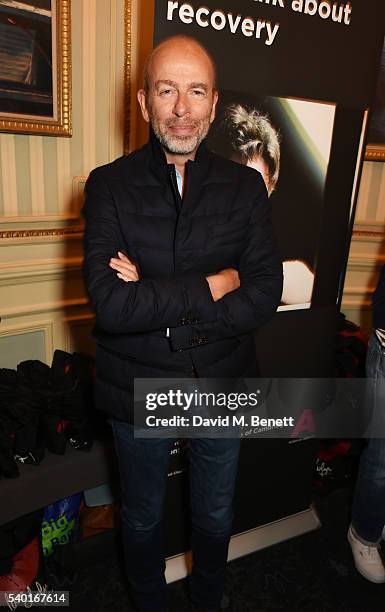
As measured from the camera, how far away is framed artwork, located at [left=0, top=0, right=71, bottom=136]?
176 cm

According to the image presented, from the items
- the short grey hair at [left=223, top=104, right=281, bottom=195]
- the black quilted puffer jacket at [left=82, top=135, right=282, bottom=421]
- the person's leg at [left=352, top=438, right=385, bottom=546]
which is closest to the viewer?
the black quilted puffer jacket at [left=82, top=135, right=282, bottom=421]

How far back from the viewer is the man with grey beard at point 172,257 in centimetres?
130

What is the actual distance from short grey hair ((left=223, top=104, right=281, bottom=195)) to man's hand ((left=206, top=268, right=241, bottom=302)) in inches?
19.2

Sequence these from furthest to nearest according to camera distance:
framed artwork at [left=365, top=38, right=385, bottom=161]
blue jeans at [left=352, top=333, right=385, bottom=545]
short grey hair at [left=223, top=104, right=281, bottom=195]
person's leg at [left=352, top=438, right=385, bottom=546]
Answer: framed artwork at [left=365, top=38, right=385, bottom=161]
person's leg at [left=352, top=438, right=385, bottom=546]
blue jeans at [left=352, top=333, right=385, bottom=545]
short grey hair at [left=223, top=104, right=281, bottom=195]

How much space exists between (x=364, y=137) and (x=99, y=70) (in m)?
1.15

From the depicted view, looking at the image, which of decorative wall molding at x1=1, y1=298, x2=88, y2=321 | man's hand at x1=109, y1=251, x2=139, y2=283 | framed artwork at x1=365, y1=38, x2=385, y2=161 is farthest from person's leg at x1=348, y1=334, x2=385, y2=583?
decorative wall molding at x1=1, y1=298, x2=88, y2=321

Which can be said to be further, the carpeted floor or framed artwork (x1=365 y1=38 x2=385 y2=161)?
framed artwork (x1=365 y1=38 x2=385 y2=161)

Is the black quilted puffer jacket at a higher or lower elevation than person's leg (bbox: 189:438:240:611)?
higher

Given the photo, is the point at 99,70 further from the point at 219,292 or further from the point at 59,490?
the point at 59,490

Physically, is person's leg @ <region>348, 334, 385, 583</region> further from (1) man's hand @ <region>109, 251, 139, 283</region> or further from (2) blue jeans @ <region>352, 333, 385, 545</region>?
(1) man's hand @ <region>109, 251, 139, 283</region>

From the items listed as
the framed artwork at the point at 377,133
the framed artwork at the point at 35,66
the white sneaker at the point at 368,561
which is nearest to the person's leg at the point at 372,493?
the white sneaker at the point at 368,561

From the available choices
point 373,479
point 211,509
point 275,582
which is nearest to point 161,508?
point 211,509

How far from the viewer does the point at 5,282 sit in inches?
79.3

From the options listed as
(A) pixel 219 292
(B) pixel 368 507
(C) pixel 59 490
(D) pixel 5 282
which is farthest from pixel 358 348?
(D) pixel 5 282
